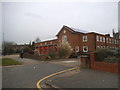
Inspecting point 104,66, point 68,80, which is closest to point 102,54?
point 104,66

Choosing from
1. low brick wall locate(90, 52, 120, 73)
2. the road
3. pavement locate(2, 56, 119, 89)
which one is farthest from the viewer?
low brick wall locate(90, 52, 120, 73)

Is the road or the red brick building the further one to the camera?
the red brick building

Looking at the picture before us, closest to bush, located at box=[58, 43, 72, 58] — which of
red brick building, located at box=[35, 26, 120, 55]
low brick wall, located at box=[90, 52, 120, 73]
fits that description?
red brick building, located at box=[35, 26, 120, 55]

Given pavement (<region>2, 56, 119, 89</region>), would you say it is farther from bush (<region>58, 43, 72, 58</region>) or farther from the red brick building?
the red brick building

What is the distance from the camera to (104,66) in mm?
6551

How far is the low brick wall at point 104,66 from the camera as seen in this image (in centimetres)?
593

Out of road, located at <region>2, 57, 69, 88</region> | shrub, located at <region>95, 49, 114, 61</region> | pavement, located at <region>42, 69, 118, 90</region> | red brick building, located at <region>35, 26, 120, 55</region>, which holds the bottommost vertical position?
road, located at <region>2, 57, 69, 88</region>

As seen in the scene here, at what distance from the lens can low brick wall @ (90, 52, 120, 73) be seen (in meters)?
5.93

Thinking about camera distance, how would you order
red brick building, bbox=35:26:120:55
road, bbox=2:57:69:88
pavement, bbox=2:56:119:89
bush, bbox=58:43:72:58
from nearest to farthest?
pavement, bbox=2:56:119:89 → road, bbox=2:57:69:88 → bush, bbox=58:43:72:58 → red brick building, bbox=35:26:120:55

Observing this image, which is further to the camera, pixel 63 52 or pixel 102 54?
pixel 63 52

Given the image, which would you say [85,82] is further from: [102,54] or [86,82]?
[102,54]

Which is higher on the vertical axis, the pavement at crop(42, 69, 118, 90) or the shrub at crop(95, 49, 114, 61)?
the shrub at crop(95, 49, 114, 61)

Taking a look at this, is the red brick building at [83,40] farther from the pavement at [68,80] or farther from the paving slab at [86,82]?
the paving slab at [86,82]

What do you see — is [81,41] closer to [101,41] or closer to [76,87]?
[101,41]
